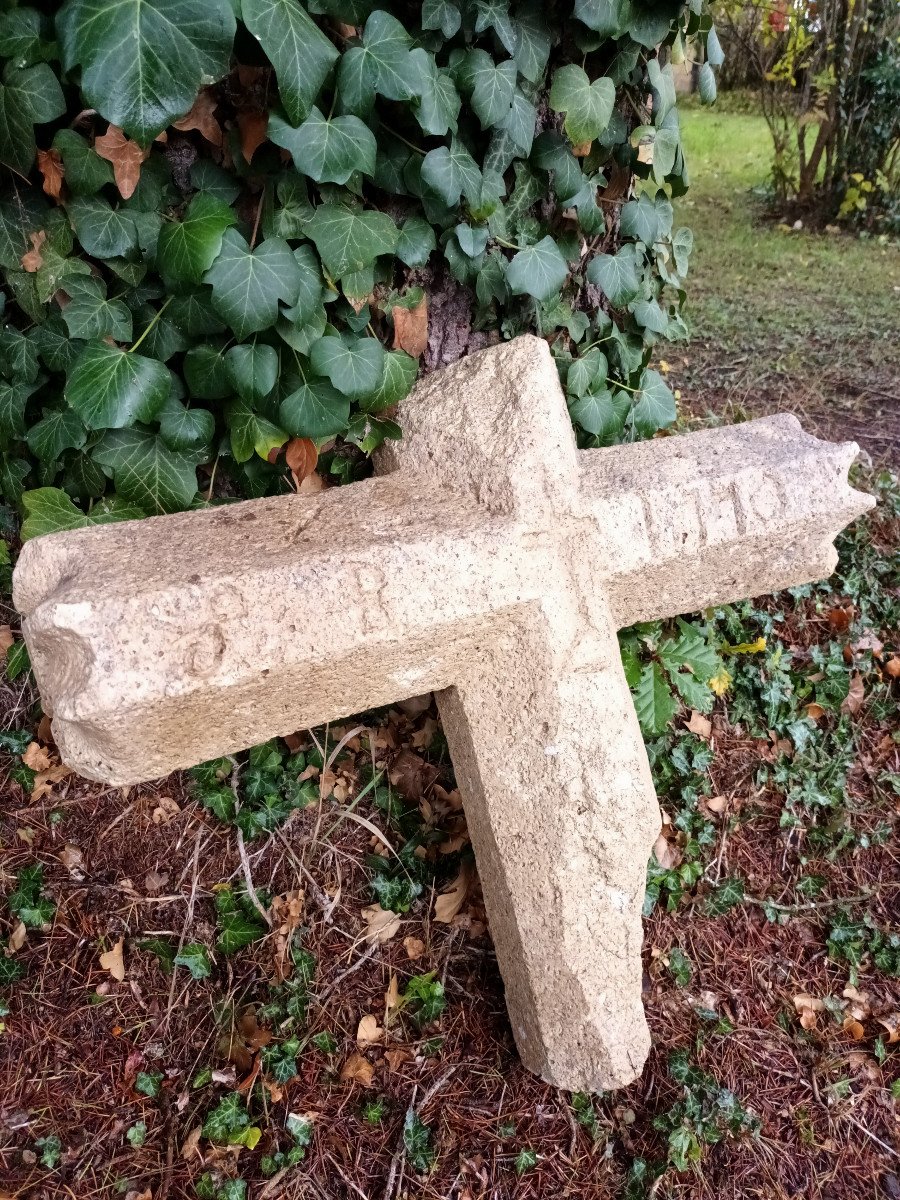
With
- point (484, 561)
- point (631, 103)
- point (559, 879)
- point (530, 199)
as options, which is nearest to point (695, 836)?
point (559, 879)

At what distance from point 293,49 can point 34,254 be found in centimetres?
59

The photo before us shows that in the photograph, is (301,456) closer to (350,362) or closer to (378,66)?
(350,362)

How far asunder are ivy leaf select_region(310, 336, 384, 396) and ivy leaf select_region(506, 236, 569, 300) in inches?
12.8

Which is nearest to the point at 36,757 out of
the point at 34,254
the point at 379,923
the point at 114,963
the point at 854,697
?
Answer: the point at 114,963

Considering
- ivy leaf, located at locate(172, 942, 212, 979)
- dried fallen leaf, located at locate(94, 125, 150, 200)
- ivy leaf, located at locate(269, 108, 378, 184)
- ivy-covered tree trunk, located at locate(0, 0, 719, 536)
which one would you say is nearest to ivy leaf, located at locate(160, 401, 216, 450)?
ivy-covered tree trunk, located at locate(0, 0, 719, 536)

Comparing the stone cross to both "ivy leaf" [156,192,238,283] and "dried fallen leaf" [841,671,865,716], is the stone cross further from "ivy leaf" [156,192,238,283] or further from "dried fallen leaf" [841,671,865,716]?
"dried fallen leaf" [841,671,865,716]

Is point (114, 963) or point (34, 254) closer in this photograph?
point (34, 254)

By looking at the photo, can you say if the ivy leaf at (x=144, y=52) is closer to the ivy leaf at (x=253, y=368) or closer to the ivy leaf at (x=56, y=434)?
the ivy leaf at (x=253, y=368)

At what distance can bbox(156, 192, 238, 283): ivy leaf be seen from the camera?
128cm

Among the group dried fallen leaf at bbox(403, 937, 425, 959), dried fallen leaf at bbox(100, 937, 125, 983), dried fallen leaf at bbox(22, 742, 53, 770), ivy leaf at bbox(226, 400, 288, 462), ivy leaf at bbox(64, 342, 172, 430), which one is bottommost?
dried fallen leaf at bbox(403, 937, 425, 959)

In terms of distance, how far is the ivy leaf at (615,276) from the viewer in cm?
175

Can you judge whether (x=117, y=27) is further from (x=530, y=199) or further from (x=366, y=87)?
(x=530, y=199)

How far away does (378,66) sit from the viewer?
1238 mm

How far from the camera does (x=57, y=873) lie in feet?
5.65
